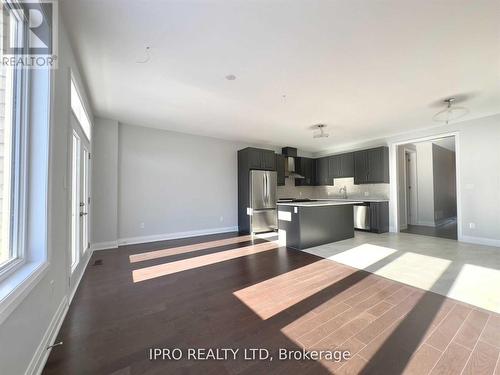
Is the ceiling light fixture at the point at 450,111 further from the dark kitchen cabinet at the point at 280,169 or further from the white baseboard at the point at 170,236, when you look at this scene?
the white baseboard at the point at 170,236

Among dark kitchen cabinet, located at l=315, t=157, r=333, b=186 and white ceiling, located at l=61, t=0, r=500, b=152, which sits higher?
white ceiling, located at l=61, t=0, r=500, b=152

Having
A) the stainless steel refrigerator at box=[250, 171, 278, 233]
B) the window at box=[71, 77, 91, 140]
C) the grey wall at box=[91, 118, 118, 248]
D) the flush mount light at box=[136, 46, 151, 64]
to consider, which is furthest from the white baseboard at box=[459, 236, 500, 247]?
the grey wall at box=[91, 118, 118, 248]

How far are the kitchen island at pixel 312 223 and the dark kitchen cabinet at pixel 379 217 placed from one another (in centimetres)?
119

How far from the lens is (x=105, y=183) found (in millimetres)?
4324

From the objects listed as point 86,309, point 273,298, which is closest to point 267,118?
point 273,298

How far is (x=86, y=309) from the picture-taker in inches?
82.7

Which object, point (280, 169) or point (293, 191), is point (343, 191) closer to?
point (293, 191)

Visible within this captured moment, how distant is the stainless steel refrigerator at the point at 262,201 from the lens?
18.9 feet

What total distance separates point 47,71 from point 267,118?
3539mm

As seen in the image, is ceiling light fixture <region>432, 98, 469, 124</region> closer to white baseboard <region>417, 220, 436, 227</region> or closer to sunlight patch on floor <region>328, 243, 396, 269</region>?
sunlight patch on floor <region>328, 243, 396, 269</region>

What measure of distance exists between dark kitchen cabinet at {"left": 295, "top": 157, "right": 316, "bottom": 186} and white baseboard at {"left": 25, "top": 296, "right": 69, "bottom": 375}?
269 inches

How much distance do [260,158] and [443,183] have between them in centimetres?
681

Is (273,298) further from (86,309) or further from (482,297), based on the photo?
(482,297)

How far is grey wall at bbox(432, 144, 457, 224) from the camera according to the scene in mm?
6961
